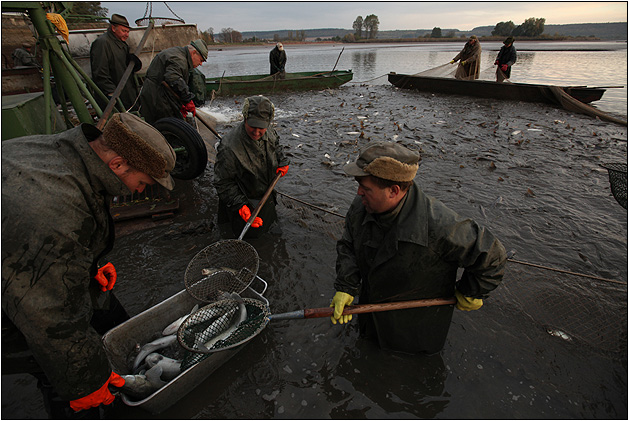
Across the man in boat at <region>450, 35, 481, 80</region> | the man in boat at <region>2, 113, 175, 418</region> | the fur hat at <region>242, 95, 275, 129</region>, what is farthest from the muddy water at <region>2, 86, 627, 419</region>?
the man in boat at <region>450, 35, 481, 80</region>

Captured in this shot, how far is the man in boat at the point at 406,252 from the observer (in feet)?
6.96

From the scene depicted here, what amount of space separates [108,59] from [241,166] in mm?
4957

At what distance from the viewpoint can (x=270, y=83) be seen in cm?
1592

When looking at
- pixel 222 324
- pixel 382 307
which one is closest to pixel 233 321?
pixel 222 324

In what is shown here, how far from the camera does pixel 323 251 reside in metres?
4.74

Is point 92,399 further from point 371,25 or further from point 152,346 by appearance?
point 371,25

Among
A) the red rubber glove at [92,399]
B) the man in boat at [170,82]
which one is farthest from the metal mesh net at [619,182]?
the man in boat at [170,82]

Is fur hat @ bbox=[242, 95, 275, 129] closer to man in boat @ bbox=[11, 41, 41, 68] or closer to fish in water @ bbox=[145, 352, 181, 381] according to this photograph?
fish in water @ bbox=[145, 352, 181, 381]

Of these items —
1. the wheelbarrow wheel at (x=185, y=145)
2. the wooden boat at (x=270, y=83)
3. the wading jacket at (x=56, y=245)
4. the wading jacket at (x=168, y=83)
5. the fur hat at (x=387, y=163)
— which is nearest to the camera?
the wading jacket at (x=56, y=245)

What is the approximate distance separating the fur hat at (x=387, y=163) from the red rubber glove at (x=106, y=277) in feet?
7.31

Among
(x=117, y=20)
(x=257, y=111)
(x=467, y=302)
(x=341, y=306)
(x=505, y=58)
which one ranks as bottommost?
(x=341, y=306)

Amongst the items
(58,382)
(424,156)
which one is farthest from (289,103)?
(58,382)

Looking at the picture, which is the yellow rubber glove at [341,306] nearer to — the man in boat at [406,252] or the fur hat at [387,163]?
the man in boat at [406,252]

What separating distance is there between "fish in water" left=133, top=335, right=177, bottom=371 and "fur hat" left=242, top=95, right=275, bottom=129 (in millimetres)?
2630
